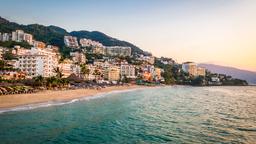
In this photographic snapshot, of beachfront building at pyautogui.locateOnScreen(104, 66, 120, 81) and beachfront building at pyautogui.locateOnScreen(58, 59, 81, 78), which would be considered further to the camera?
beachfront building at pyautogui.locateOnScreen(104, 66, 120, 81)

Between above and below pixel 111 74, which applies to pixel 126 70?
above

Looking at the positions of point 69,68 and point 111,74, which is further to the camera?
point 111,74

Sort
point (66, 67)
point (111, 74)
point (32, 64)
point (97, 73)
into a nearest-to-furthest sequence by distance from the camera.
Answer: point (32, 64) < point (66, 67) < point (97, 73) < point (111, 74)

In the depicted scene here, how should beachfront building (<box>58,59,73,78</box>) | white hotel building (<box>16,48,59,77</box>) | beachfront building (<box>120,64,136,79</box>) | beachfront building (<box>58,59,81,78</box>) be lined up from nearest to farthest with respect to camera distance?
white hotel building (<box>16,48,59,77</box>) → beachfront building (<box>58,59,73,78</box>) → beachfront building (<box>58,59,81,78</box>) → beachfront building (<box>120,64,136,79</box>)

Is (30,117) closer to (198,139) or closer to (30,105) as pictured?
(30,105)

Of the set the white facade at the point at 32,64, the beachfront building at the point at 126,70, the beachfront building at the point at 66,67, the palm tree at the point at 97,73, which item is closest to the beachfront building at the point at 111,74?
the palm tree at the point at 97,73

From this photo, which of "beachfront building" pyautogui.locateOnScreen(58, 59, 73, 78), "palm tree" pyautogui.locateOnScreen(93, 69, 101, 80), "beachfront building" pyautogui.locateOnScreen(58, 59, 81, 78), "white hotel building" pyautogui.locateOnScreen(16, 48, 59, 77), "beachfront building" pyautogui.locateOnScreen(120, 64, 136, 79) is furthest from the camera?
"beachfront building" pyautogui.locateOnScreen(120, 64, 136, 79)

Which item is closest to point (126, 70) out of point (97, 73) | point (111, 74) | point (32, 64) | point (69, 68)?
point (111, 74)

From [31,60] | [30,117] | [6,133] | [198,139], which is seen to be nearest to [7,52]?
[31,60]

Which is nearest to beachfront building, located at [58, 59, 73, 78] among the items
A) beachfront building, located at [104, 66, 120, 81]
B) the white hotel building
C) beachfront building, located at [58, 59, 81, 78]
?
beachfront building, located at [58, 59, 81, 78]

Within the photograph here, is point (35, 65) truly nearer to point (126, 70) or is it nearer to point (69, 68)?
point (69, 68)

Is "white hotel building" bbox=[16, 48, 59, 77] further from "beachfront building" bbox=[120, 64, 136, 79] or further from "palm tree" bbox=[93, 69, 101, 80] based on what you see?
"beachfront building" bbox=[120, 64, 136, 79]

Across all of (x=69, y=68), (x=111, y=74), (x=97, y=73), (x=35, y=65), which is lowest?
(x=111, y=74)
